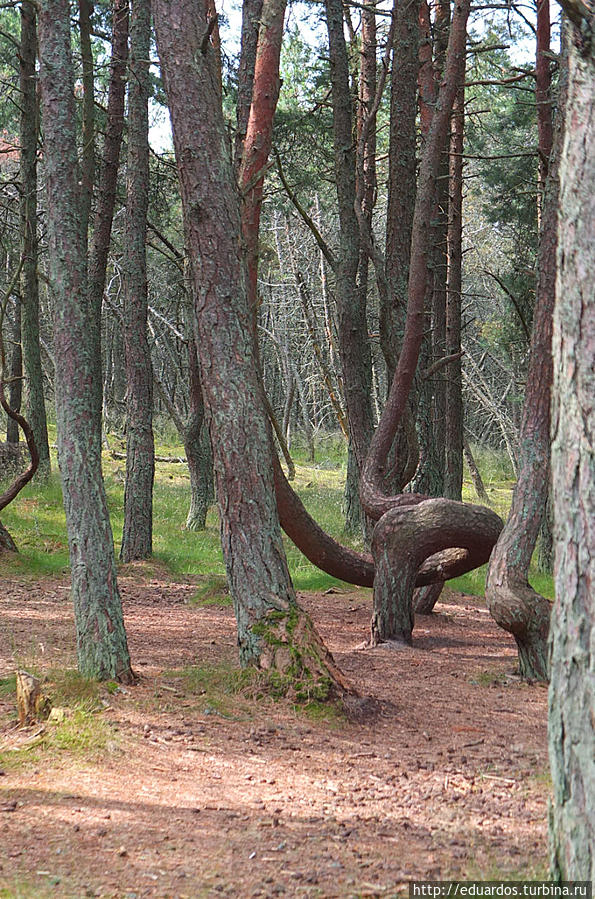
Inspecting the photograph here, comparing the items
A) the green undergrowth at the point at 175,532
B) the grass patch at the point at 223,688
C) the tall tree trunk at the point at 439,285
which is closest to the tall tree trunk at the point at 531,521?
the grass patch at the point at 223,688

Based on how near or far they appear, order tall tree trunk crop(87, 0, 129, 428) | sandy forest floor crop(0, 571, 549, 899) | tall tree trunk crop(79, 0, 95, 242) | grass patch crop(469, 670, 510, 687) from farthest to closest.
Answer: tall tree trunk crop(87, 0, 129, 428) < tall tree trunk crop(79, 0, 95, 242) < grass patch crop(469, 670, 510, 687) < sandy forest floor crop(0, 571, 549, 899)

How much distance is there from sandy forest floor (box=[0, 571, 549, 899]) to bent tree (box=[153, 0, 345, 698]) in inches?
30.8

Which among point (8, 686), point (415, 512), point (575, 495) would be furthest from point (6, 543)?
point (575, 495)

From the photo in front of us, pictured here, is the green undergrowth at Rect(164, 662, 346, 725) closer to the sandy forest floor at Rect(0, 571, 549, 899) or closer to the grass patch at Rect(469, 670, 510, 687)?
the sandy forest floor at Rect(0, 571, 549, 899)

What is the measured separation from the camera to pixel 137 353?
1258 centimetres

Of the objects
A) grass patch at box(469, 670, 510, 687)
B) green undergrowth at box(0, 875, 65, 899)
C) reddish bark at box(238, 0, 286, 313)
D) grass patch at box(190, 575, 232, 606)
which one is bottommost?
grass patch at box(190, 575, 232, 606)

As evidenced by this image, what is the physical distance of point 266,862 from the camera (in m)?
3.54

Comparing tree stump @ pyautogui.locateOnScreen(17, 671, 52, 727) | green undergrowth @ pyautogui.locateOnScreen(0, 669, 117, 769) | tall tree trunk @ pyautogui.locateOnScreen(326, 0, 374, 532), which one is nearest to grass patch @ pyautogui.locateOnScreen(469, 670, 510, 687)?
green undergrowth @ pyautogui.locateOnScreen(0, 669, 117, 769)

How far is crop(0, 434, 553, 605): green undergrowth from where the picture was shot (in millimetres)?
11281

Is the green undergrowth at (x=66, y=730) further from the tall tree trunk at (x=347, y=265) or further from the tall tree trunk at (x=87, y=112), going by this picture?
the tall tree trunk at (x=87, y=112)

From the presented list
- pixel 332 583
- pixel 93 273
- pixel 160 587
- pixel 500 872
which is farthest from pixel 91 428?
pixel 93 273

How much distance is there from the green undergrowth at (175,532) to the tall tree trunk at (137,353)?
635 mm

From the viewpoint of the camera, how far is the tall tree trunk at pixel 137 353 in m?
12.3

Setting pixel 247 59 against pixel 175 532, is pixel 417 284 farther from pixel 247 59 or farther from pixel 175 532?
pixel 175 532
